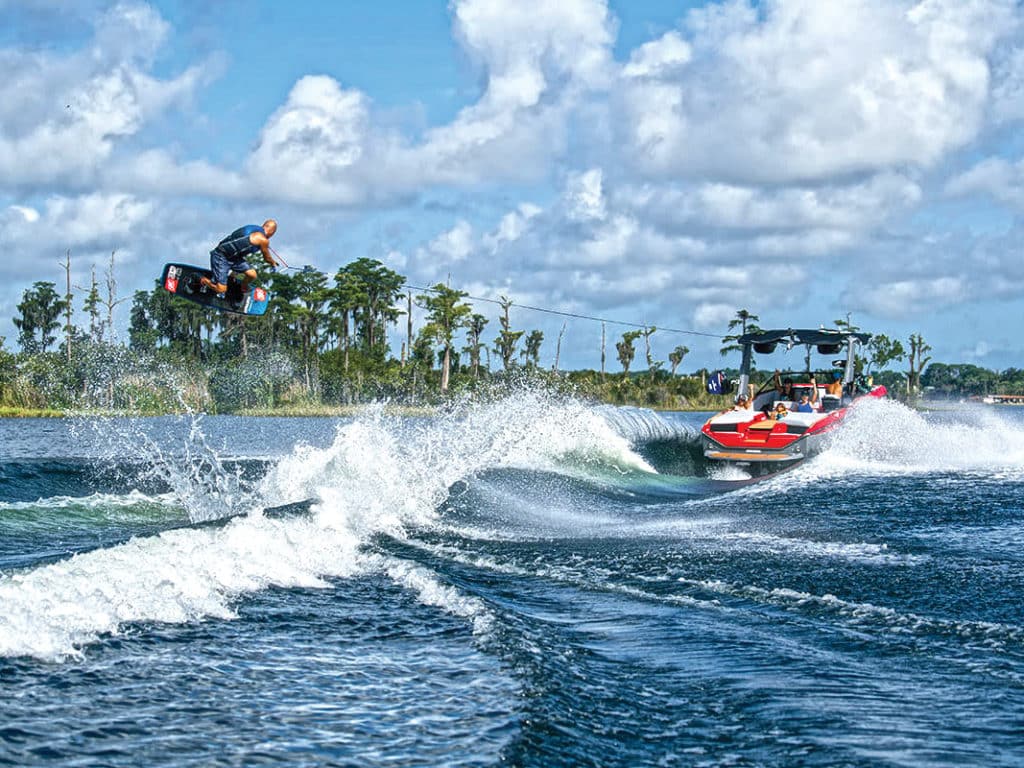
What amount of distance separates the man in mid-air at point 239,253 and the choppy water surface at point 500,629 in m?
2.95

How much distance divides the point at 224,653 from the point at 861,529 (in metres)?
8.28

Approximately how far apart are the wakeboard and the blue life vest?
37cm

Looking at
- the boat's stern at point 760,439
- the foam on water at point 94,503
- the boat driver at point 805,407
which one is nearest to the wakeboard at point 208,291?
the foam on water at point 94,503

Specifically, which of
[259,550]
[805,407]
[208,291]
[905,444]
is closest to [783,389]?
[805,407]

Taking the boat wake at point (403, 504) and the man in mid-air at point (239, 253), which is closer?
the boat wake at point (403, 504)

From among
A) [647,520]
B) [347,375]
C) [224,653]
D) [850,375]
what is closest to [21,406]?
[347,375]

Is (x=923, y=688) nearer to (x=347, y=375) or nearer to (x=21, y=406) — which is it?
(x=21, y=406)

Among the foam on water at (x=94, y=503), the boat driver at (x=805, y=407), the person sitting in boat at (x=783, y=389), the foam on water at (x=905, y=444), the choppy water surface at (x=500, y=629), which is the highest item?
the person sitting in boat at (x=783, y=389)

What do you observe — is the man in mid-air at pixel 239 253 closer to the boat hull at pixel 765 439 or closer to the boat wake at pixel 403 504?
the boat wake at pixel 403 504

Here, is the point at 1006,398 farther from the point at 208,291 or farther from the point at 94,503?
the point at 94,503

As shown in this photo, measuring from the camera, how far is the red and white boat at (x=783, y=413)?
21969mm

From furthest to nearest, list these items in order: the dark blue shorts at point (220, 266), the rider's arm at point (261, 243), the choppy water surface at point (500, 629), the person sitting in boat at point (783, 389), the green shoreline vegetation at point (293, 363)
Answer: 1. the green shoreline vegetation at point (293, 363)
2. the person sitting in boat at point (783, 389)
3. the dark blue shorts at point (220, 266)
4. the rider's arm at point (261, 243)
5. the choppy water surface at point (500, 629)

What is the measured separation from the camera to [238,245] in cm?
1444

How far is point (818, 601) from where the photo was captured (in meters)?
8.40
